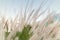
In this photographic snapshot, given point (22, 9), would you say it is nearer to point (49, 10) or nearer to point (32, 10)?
point (32, 10)

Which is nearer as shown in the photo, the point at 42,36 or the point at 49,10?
the point at 42,36

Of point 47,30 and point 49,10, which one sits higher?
point 49,10

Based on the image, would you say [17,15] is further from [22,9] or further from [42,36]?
[42,36]

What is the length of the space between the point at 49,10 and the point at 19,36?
0.44m

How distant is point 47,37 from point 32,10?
1.09ft

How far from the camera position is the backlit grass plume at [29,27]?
1.98 metres

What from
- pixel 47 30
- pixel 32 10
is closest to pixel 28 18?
pixel 32 10

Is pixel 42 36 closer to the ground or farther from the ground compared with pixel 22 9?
closer to the ground

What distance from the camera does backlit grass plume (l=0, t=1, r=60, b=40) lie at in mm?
1979

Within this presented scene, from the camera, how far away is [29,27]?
2.14 metres

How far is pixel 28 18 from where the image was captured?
6.53ft

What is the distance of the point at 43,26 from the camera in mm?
1994

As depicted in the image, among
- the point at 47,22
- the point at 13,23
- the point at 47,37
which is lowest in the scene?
the point at 47,37

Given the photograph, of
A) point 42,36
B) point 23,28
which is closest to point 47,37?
point 42,36
